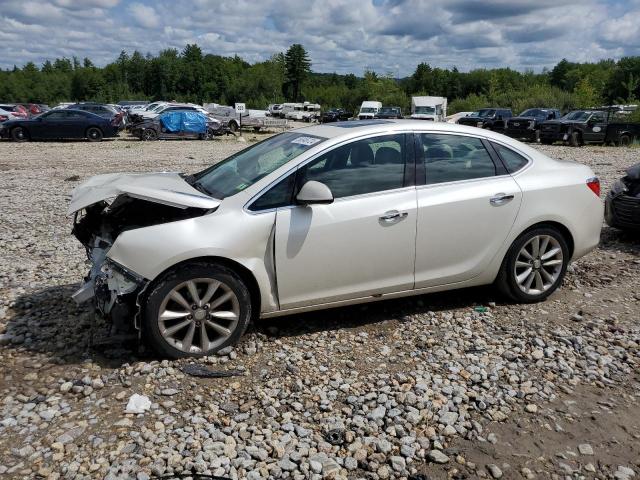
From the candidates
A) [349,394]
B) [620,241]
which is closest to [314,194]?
[349,394]

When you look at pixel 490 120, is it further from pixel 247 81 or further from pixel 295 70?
pixel 295 70

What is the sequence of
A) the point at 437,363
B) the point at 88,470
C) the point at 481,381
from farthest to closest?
1. the point at 437,363
2. the point at 481,381
3. the point at 88,470

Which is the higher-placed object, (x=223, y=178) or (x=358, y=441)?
(x=223, y=178)

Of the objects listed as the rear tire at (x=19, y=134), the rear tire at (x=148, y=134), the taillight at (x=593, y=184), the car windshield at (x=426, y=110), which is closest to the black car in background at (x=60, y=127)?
the rear tire at (x=19, y=134)

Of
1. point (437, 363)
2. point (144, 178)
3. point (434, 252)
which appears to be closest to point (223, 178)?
point (144, 178)

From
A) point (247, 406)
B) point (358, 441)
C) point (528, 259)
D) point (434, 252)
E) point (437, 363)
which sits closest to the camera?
point (358, 441)

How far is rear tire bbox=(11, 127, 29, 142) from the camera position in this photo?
24.6m

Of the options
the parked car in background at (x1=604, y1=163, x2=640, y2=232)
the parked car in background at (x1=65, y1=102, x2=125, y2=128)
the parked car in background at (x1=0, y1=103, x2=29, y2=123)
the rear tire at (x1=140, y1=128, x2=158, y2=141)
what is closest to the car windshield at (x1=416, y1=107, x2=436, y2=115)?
the parked car in background at (x1=65, y1=102, x2=125, y2=128)

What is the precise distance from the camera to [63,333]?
4.60m

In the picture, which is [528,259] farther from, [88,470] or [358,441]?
[88,470]

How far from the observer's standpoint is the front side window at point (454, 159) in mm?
4754

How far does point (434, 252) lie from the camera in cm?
470

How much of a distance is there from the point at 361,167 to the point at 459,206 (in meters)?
0.89

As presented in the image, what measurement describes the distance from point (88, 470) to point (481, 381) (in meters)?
2.55
